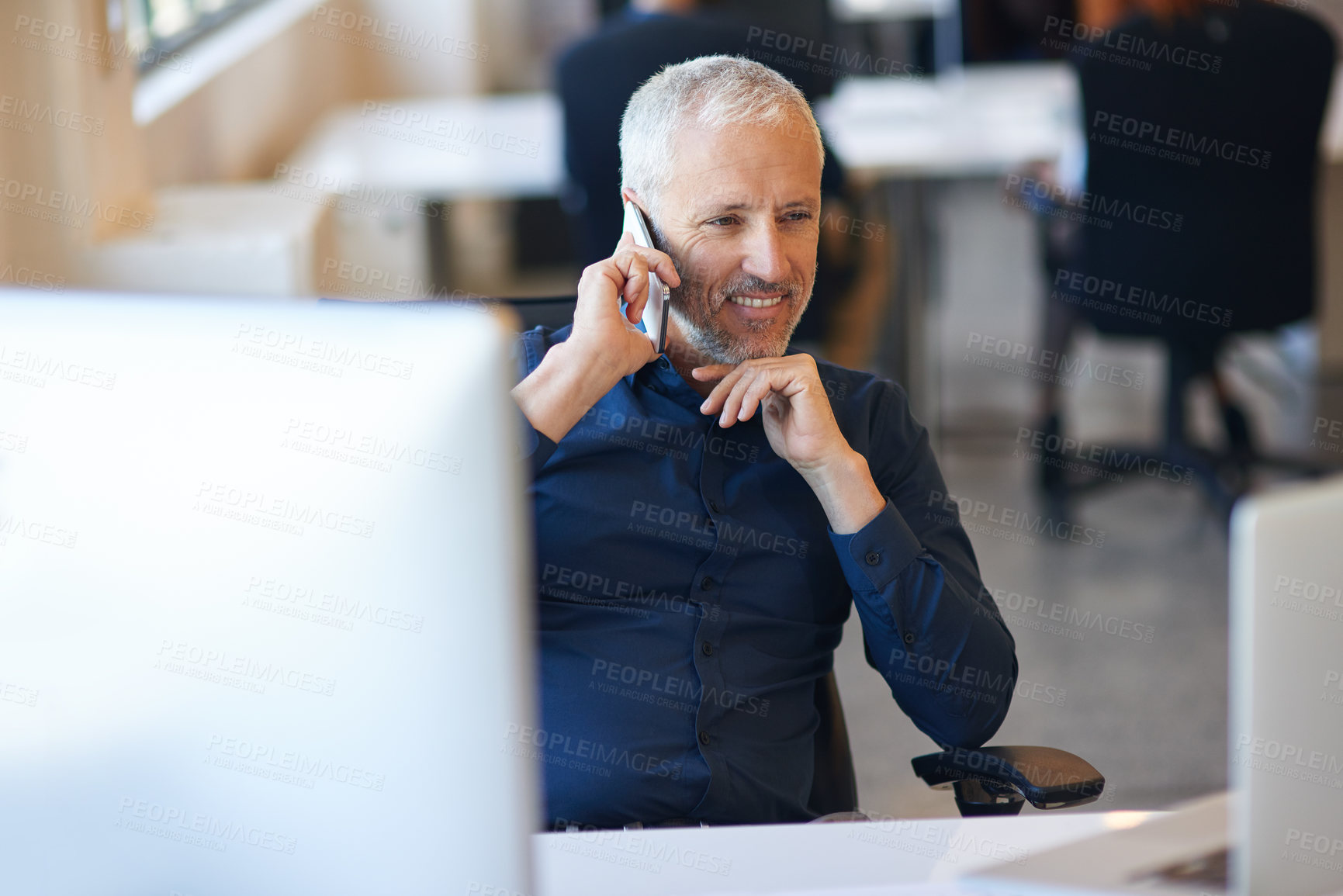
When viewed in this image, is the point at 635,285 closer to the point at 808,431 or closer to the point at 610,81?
the point at 808,431

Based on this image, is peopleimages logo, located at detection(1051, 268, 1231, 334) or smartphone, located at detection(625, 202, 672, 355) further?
peopleimages logo, located at detection(1051, 268, 1231, 334)

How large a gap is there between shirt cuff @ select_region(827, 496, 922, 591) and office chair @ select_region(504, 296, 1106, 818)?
191 mm

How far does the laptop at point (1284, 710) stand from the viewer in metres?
0.67

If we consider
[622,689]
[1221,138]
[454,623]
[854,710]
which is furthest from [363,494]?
[1221,138]

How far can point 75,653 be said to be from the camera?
696mm

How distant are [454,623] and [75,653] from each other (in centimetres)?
22

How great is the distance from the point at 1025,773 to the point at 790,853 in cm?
37

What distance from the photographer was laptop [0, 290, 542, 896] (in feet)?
2.06

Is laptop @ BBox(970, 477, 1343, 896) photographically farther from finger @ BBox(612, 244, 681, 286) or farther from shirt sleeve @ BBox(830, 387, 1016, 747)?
finger @ BBox(612, 244, 681, 286)

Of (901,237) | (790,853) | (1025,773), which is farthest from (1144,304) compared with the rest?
(790,853)

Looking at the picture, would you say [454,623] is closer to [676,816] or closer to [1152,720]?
[676,816]

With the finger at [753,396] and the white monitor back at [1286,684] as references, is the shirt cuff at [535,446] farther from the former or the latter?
the white monitor back at [1286,684]

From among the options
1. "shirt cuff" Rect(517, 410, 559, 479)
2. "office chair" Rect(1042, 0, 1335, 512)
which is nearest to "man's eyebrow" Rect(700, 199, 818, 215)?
"shirt cuff" Rect(517, 410, 559, 479)

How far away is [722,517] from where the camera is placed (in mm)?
1386
